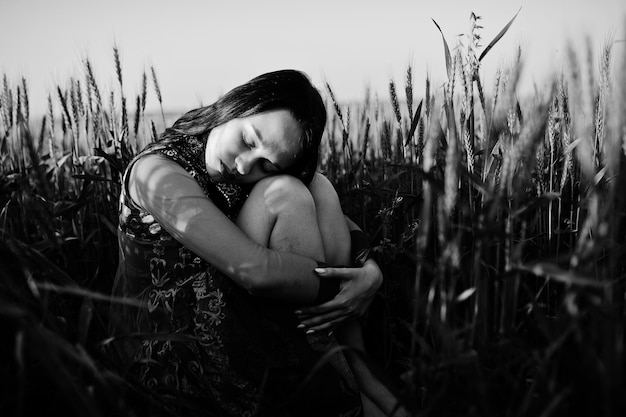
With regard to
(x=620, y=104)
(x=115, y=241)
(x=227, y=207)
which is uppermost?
(x=620, y=104)

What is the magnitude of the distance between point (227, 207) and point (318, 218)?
26cm

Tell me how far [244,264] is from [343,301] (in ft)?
0.82

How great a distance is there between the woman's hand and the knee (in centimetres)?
17

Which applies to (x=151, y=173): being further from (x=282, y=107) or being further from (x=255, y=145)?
(x=282, y=107)

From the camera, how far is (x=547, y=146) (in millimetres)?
1775

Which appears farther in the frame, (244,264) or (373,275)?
(373,275)

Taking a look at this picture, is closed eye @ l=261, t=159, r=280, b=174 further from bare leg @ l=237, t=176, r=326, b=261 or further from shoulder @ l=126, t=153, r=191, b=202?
shoulder @ l=126, t=153, r=191, b=202

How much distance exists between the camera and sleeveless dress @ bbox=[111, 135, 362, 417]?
1.09m

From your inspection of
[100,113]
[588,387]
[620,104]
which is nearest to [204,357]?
[588,387]

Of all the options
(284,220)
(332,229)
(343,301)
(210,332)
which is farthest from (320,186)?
(210,332)

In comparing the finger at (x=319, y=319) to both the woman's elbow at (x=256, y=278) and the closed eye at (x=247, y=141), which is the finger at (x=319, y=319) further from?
the closed eye at (x=247, y=141)

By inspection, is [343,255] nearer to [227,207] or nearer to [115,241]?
[227,207]

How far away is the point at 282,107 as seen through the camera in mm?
1249

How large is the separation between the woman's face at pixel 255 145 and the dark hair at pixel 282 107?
27mm
